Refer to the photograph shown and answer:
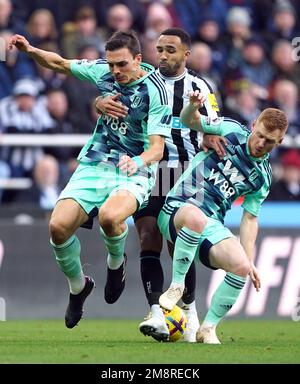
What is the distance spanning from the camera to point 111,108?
950 centimetres

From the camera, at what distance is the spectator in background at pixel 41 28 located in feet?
49.4

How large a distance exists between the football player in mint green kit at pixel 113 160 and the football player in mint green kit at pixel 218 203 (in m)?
0.33

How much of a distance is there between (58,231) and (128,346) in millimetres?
1173

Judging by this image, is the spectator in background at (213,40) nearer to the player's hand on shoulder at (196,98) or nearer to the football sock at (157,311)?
the player's hand on shoulder at (196,98)

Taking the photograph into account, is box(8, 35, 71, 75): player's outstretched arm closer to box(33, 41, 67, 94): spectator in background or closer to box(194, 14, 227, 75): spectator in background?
box(33, 41, 67, 94): spectator in background

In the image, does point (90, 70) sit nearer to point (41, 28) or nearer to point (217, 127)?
point (217, 127)

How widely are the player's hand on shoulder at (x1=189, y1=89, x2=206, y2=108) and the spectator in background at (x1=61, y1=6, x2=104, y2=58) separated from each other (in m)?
6.33

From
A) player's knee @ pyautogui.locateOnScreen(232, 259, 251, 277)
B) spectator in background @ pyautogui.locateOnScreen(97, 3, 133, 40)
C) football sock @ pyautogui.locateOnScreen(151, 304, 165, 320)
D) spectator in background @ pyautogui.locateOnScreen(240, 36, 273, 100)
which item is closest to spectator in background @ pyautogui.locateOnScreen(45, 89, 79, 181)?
spectator in background @ pyautogui.locateOnScreen(97, 3, 133, 40)

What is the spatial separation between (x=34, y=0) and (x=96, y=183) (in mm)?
6723

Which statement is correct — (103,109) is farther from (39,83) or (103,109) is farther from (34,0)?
(34,0)

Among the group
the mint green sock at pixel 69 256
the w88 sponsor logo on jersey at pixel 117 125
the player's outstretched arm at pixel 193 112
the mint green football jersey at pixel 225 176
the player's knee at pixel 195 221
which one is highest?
the player's outstretched arm at pixel 193 112

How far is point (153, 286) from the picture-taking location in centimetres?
967

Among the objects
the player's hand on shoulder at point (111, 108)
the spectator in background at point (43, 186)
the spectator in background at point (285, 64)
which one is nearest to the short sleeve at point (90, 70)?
the player's hand on shoulder at point (111, 108)

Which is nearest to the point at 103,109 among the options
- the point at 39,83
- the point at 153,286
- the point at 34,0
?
the point at 153,286
